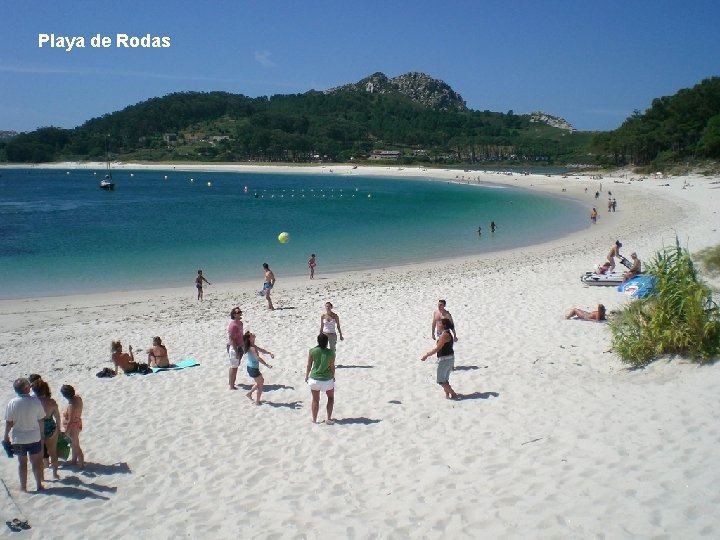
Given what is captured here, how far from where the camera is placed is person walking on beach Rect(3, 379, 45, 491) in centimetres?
568

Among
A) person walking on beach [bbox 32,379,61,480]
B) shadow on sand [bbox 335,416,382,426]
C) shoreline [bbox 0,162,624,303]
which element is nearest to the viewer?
person walking on beach [bbox 32,379,61,480]

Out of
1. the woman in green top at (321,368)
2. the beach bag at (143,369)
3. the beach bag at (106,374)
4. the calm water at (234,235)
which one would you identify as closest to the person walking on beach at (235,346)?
the woman in green top at (321,368)

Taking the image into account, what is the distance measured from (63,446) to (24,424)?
700 mm

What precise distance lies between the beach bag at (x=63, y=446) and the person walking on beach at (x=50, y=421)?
7cm

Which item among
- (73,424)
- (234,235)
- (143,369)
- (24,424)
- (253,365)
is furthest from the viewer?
(234,235)

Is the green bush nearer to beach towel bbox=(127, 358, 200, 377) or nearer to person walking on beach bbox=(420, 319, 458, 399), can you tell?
person walking on beach bbox=(420, 319, 458, 399)

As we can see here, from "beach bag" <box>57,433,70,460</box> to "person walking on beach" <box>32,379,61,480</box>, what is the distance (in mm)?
70

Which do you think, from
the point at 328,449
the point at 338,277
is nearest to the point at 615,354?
the point at 328,449

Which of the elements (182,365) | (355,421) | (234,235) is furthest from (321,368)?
(234,235)

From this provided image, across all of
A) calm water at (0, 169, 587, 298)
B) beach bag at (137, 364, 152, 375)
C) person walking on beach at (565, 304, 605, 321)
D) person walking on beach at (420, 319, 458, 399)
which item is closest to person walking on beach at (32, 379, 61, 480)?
beach bag at (137, 364, 152, 375)

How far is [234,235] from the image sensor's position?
36.6 metres

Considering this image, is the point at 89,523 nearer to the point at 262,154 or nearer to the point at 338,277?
the point at 338,277

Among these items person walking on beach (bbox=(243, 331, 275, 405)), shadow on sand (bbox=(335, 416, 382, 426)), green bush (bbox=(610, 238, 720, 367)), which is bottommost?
shadow on sand (bbox=(335, 416, 382, 426))

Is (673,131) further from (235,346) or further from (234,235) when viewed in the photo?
(235,346)
